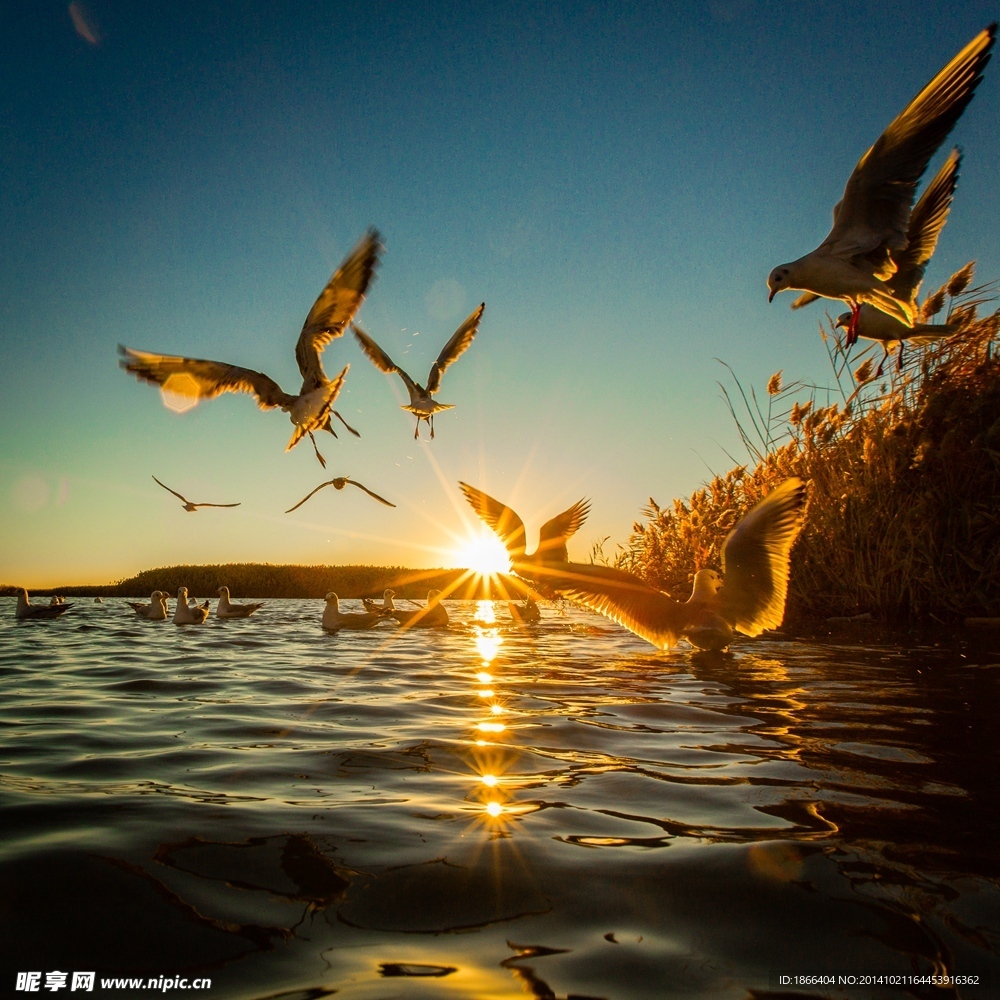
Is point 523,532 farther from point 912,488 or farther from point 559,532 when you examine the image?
point 912,488

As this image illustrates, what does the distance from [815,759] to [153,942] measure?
304 cm

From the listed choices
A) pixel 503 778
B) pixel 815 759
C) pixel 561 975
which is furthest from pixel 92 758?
pixel 815 759

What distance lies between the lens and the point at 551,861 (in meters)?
2.45

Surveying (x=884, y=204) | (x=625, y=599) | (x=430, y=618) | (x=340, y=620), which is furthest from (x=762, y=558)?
(x=340, y=620)

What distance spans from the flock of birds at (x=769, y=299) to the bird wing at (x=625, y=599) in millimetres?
12

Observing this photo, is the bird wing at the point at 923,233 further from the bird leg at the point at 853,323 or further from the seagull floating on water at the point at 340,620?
the seagull floating on water at the point at 340,620

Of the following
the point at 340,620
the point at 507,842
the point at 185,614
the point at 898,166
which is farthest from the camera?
the point at 185,614

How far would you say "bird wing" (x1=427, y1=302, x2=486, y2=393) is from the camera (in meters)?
9.92

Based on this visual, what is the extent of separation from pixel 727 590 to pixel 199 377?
17.8 ft

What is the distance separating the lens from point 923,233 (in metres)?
7.50

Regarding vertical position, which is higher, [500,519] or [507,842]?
[500,519]

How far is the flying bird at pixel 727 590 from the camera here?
249 inches

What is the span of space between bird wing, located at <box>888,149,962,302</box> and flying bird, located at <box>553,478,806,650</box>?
9.17 feet

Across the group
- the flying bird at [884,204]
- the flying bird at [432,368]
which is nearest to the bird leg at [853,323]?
the flying bird at [884,204]
